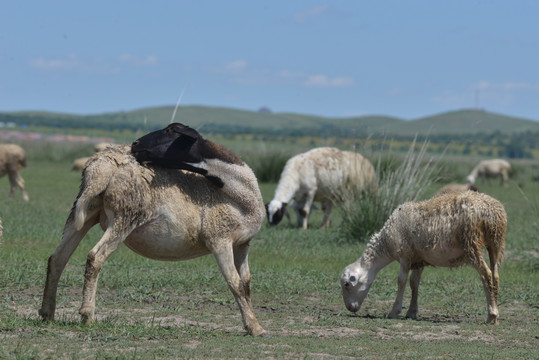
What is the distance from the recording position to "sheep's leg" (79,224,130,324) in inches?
317

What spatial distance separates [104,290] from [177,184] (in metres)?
3.36

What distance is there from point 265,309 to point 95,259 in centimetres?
327

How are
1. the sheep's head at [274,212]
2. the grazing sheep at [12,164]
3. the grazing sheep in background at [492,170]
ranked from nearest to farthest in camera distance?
the sheep's head at [274,212], the grazing sheep at [12,164], the grazing sheep in background at [492,170]

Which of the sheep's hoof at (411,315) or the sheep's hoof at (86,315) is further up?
the sheep's hoof at (86,315)

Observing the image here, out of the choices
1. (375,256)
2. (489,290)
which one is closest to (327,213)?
(375,256)

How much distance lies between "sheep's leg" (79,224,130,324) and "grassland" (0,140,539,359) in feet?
0.81

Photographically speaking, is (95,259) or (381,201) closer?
(95,259)

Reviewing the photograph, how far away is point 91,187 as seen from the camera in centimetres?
805

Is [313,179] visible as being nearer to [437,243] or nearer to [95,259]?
[437,243]

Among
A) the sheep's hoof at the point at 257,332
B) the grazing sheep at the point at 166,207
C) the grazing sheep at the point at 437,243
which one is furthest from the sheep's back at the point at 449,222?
the sheep's hoof at the point at 257,332

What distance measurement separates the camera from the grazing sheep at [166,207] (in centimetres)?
811

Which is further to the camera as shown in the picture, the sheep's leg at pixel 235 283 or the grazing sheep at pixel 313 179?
the grazing sheep at pixel 313 179

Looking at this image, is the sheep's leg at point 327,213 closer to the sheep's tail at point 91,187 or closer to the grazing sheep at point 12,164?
the grazing sheep at point 12,164

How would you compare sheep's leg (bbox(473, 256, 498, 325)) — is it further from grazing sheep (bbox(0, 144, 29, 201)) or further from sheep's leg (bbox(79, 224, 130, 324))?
grazing sheep (bbox(0, 144, 29, 201))
